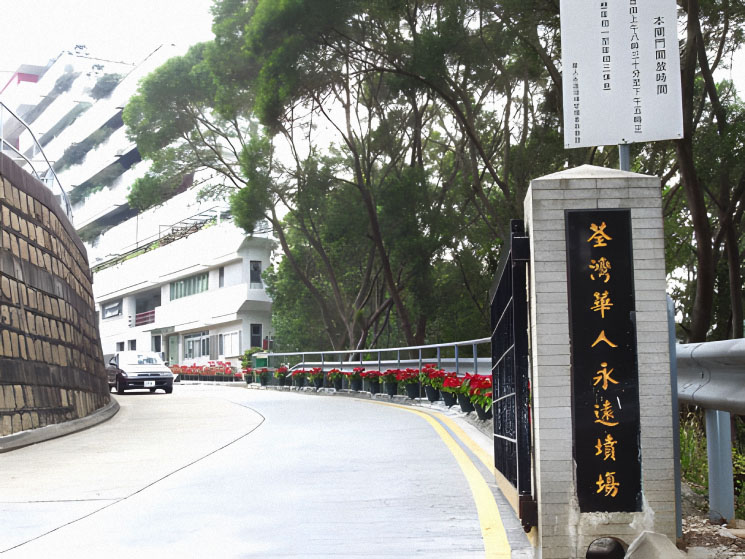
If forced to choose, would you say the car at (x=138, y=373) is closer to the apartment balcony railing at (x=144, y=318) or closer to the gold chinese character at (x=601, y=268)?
the gold chinese character at (x=601, y=268)

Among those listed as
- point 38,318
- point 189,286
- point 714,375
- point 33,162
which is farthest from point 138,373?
point 189,286

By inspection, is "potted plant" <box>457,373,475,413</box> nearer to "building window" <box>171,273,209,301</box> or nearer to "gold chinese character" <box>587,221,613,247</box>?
"gold chinese character" <box>587,221,613,247</box>

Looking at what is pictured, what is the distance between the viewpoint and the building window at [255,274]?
178 ft

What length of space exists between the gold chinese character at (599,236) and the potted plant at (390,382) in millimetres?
17458

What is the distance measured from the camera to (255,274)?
54656mm

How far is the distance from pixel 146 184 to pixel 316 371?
41.5 feet

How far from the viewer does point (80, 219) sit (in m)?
83.2

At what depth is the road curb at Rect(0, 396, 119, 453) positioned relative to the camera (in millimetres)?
11430

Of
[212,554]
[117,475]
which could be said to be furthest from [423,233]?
[212,554]

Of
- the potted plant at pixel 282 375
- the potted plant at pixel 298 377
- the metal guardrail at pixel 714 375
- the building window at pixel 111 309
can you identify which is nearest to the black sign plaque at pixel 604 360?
the metal guardrail at pixel 714 375

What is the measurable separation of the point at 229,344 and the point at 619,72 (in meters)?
53.6

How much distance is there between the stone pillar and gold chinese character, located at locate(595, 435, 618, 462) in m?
0.02

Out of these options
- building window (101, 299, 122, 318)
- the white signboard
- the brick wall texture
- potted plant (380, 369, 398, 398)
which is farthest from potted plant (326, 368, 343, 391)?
building window (101, 299, 122, 318)

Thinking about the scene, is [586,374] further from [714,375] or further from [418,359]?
[418,359]
